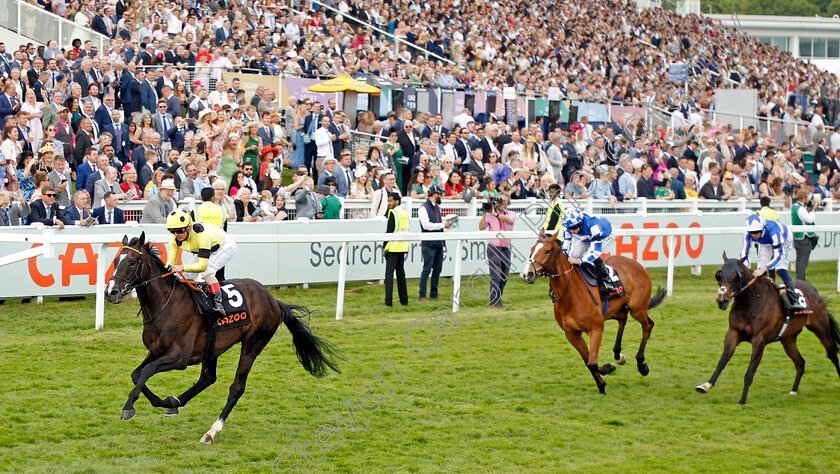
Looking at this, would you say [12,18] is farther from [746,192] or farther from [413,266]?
[746,192]

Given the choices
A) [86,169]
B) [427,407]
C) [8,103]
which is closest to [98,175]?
[86,169]

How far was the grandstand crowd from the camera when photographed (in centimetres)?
1245

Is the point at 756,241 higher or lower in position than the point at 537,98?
lower

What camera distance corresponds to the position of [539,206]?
14.0 m

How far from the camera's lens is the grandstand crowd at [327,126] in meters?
12.4

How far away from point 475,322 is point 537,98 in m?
10.3

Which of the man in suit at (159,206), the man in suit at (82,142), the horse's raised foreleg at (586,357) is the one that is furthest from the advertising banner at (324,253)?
the horse's raised foreleg at (586,357)

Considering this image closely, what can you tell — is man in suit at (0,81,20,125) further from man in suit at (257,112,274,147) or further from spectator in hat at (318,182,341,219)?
spectator in hat at (318,182,341,219)

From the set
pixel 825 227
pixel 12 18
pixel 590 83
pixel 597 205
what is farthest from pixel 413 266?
pixel 590 83

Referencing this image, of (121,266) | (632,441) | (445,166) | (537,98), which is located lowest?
(632,441)

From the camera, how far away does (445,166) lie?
48.8 feet

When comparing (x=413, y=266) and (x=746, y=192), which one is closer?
(x=413, y=266)

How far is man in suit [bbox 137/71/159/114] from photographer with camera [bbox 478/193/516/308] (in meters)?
5.38

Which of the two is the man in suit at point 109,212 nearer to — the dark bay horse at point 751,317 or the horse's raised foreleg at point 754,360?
the dark bay horse at point 751,317
